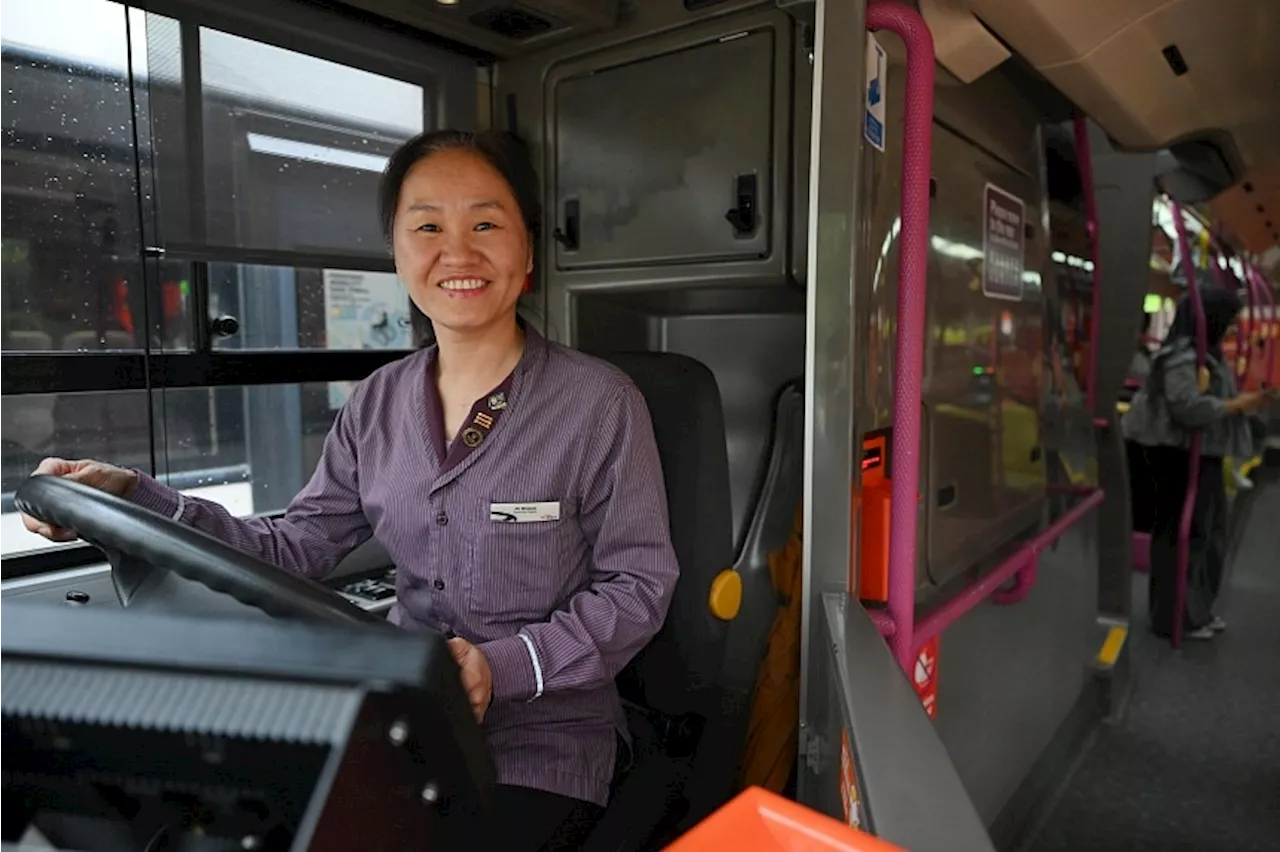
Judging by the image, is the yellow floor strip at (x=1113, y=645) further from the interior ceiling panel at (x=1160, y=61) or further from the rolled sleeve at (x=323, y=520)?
the rolled sleeve at (x=323, y=520)

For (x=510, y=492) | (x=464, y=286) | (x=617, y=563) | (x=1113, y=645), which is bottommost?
(x=1113, y=645)

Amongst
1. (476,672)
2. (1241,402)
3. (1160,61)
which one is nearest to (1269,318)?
(1241,402)

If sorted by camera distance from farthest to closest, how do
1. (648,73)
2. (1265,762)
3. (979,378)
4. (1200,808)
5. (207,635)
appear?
(1265,762) → (1200,808) → (979,378) → (648,73) → (207,635)

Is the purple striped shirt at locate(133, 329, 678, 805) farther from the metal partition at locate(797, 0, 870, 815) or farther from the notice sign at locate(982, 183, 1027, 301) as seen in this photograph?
the notice sign at locate(982, 183, 1027, 301)

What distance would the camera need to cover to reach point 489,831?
128 cm

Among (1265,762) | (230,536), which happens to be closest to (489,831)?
(230,536)

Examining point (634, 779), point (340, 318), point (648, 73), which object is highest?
point (648, 73)

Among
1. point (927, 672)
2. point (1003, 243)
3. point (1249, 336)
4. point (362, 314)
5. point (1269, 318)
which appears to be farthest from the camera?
point (1269, 318)

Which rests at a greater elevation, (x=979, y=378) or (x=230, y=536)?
(x=979, y=378)

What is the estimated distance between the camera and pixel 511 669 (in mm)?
1228

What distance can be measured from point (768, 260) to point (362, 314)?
1002 mm

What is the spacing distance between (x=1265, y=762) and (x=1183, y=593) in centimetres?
129

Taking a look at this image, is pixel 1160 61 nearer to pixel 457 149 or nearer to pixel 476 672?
pixel 457 149

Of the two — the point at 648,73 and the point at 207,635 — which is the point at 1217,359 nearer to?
the point at 648,73
